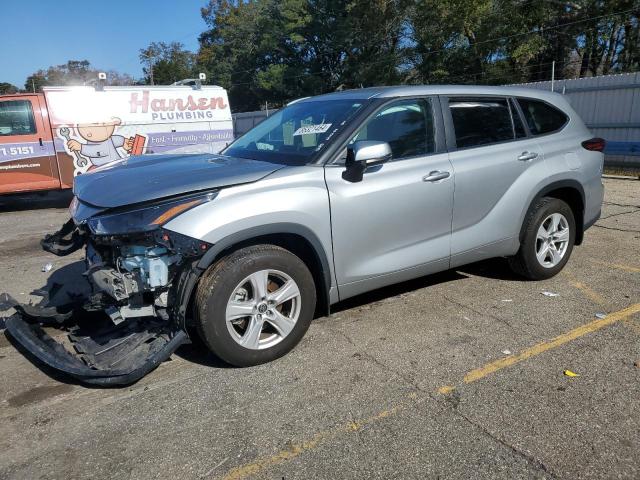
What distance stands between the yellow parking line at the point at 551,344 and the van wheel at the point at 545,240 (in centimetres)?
81

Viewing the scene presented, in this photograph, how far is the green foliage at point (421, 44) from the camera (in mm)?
27188

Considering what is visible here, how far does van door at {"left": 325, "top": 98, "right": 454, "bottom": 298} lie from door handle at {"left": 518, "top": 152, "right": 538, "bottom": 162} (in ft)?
2.76

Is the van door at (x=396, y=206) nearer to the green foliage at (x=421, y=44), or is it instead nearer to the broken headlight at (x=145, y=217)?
the broken headlight at (x=145, y=217)

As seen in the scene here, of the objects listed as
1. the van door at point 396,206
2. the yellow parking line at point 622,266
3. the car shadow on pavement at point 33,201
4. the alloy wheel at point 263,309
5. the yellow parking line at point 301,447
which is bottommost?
the yellow parking line at point 622,266

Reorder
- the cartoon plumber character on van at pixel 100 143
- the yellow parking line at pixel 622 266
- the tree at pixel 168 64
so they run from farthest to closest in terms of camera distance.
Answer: the tree at pixel 168 64, the cartoon plumber character on van at pixel 100 143, the yellow parking line at pixel 622 266

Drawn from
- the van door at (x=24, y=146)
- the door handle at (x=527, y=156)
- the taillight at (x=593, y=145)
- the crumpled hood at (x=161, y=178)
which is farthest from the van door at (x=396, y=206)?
the van door at (x=24, y=146)

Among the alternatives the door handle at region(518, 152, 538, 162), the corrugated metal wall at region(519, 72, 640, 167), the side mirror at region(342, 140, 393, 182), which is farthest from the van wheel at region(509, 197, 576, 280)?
the corrugated metal wall at region(519, 72, 640, 167)

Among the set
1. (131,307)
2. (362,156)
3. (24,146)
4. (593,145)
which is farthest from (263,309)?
(24,146)

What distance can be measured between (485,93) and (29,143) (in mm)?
8663

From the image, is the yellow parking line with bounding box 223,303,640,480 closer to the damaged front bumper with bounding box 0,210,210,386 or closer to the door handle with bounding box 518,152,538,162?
the damaged front bumper with bounding box 0,210,210,386

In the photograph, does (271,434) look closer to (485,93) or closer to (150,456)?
(150,456)

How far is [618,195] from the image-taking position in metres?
9.53

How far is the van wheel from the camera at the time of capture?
183 inches

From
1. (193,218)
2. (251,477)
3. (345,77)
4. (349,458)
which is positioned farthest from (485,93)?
(345,77)
